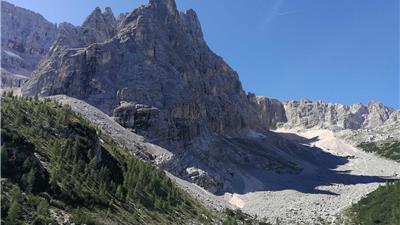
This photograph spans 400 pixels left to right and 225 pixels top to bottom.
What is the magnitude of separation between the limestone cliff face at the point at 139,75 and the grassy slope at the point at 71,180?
6057 cm

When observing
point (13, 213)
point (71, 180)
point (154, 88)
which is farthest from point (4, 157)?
point (154, 88)

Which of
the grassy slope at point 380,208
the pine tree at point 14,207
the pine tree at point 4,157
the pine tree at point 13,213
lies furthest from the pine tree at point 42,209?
the grassy slope at point 380,208

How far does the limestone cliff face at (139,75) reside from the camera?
14388 centimetres

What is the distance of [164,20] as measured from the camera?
191 metres

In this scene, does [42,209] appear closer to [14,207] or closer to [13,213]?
[14,207]

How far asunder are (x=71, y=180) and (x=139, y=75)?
343 feet

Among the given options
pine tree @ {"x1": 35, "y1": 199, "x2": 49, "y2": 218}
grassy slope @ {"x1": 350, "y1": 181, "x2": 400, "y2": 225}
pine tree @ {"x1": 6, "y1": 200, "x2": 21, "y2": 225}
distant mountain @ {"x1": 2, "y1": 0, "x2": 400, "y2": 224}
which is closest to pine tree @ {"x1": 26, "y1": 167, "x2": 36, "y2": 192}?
pine tree @ {"x1": 35, "y1": 199, "x2": 49, "y2": 218}

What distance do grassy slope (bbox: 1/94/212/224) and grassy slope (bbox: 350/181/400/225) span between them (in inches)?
1300

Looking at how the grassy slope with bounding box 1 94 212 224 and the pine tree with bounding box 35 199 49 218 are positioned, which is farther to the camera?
the grassy slope with bounding box 1 94 212 224

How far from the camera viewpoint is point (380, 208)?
93.4 m

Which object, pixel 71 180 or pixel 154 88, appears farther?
pixel 154 88

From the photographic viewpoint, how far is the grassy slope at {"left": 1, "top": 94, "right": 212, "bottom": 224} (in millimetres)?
41438

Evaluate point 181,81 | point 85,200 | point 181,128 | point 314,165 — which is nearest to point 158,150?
point 181,128

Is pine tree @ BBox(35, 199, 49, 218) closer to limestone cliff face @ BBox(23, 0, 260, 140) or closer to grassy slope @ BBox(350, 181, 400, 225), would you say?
grassy slope @ BBox(350, 181, 400, 225)
